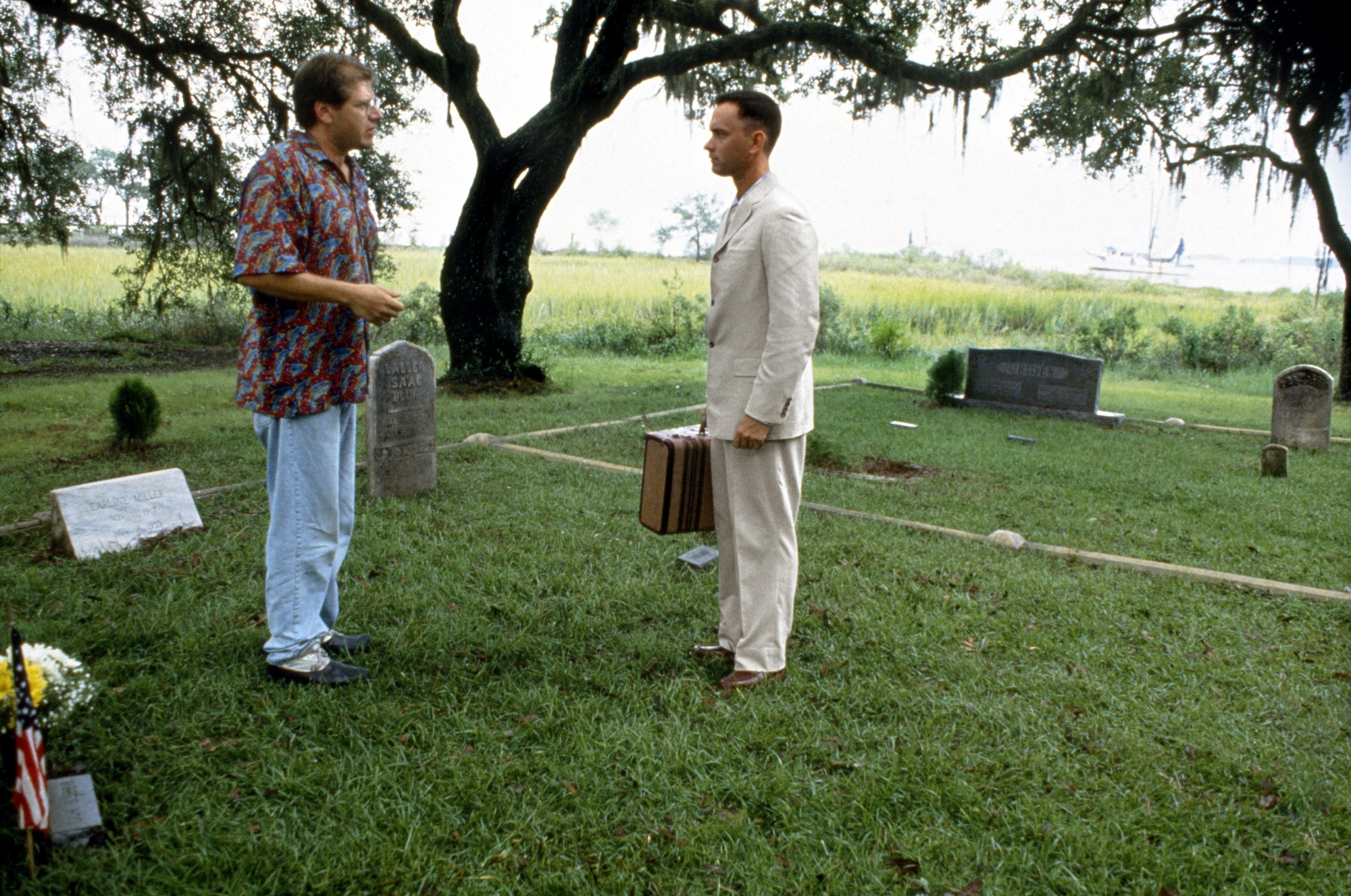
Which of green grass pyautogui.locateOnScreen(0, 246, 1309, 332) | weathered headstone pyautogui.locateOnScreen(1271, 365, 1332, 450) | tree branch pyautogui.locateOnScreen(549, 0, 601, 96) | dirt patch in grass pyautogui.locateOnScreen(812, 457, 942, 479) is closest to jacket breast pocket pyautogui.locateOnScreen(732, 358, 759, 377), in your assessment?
dirt patch in grass pyautogui.locateOnScreen(812, 457, 942, 479)

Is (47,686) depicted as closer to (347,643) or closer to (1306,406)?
(347,643)

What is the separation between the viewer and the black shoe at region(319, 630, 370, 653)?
351 centimetres

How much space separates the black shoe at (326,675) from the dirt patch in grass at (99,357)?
416 inches

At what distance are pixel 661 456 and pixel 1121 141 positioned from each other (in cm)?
1192

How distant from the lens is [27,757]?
2.02 m

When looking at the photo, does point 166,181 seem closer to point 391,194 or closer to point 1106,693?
point 391,194

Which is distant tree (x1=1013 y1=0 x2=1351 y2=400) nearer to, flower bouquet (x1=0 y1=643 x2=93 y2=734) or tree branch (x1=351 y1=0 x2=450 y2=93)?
tree branch (x1=351 y1=0 x2=450 y2=93)

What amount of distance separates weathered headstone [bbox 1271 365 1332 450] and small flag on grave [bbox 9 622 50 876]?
1066 centimetres

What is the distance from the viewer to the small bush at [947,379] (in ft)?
39.2

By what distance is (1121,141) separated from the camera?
41.8ft

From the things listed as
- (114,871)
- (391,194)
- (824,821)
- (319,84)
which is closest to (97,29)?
(391,194)

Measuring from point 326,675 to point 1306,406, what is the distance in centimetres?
996

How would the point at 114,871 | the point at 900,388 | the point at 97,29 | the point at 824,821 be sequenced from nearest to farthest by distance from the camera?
the point at 114,871, the point at 824,821, the point at 97,29, the point at 900,388

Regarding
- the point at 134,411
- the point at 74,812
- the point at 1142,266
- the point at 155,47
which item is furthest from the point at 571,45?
the point at 1142,266
